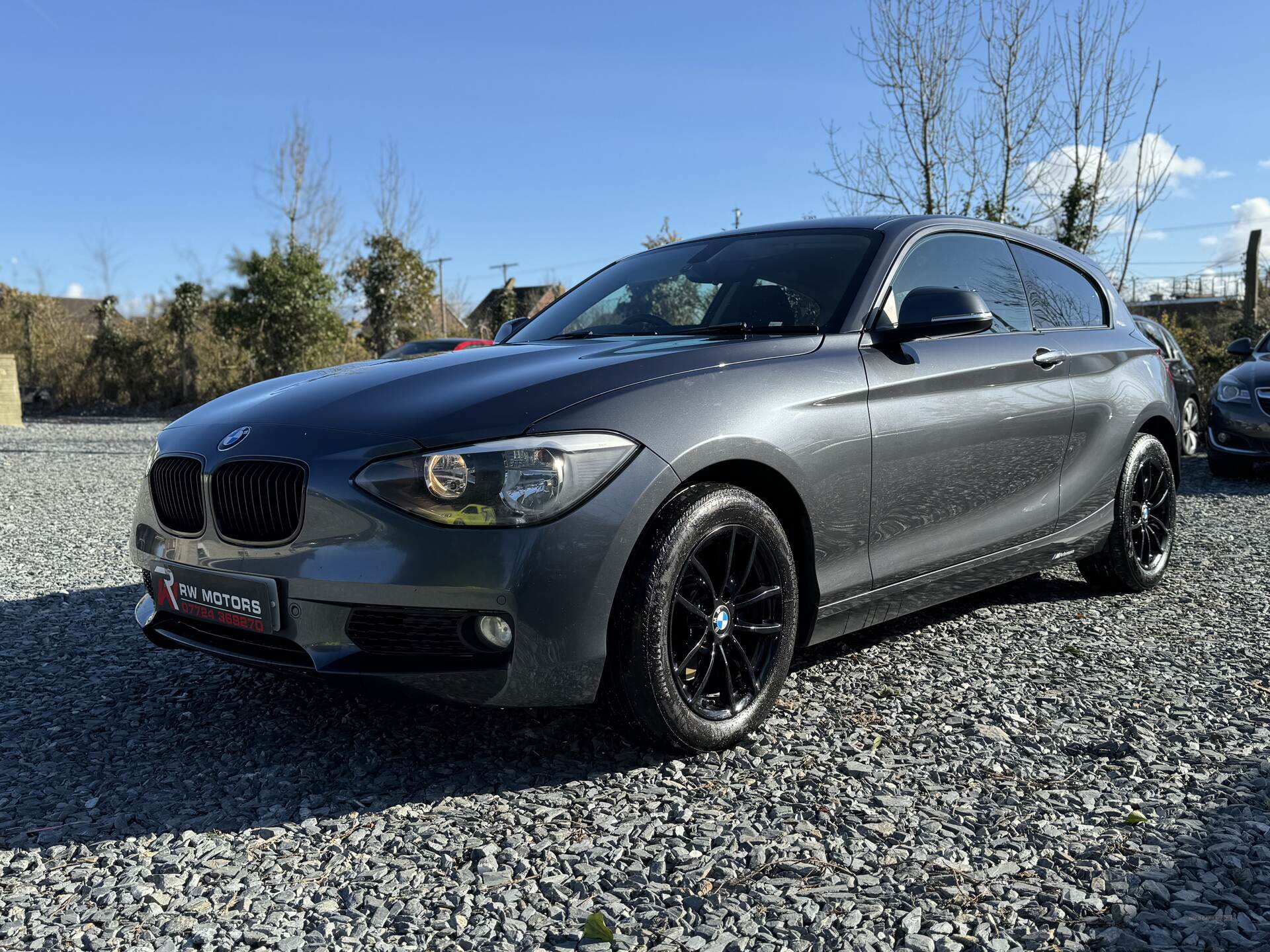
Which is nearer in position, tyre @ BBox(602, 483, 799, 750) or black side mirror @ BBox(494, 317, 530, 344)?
tyre @ BBox(602, 483, 799, 750)

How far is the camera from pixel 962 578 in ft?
13.3

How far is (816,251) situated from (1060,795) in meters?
2.10

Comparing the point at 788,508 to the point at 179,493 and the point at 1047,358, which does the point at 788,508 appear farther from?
the point at 179,493

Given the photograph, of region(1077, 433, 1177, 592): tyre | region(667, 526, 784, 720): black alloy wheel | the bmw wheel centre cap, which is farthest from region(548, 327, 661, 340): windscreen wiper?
region(1077, 433, 1177, 592): tyre

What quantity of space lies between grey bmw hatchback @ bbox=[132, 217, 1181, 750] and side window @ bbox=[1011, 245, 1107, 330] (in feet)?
0.79

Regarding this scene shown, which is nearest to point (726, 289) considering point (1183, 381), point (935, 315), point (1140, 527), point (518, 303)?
point (935, 315)

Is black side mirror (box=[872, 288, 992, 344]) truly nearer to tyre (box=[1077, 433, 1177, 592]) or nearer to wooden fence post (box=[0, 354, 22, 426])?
tyre (box=[1077, 433, 1177, 592])

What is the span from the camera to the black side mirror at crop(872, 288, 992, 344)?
3.56 metres

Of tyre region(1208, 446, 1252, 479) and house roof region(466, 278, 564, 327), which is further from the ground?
house roof region(466, 278, 564, 327)

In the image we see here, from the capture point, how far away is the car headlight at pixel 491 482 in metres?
2.69

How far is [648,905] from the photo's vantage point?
232 centimetres

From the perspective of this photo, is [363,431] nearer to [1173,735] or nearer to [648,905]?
[648,905]

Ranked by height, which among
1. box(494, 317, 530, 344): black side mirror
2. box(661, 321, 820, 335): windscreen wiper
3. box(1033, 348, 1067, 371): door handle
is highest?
box(494, 317, 530, 344): black side mirror

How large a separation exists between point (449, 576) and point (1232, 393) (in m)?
9.86
